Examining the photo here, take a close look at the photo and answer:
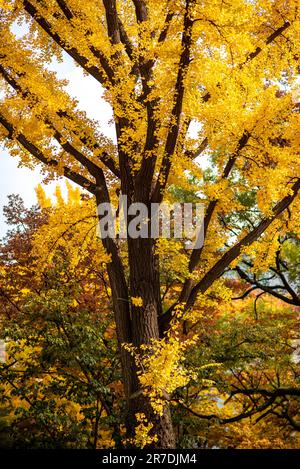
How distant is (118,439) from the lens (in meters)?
6.80

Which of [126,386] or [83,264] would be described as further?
[83,264]

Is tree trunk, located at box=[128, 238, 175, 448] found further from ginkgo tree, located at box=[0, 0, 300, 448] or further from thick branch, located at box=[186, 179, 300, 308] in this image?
thick branch, located at box=[186, 179, 300, 308]

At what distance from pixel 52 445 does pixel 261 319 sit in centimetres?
537

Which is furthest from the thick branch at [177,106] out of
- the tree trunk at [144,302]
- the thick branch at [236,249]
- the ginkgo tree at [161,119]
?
the thick branch at [236,249]

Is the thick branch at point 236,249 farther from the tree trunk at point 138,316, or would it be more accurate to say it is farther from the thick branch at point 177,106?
the thick branch at point 177,106

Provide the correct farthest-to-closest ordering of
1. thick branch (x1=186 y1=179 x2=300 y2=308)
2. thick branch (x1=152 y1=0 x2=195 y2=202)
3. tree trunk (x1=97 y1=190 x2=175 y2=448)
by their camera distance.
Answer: thick branch (x1=186 y1=179 x2=300 y2=308) → tree trunk (x1=97 y1=190 x2=175 y2=448) → thick branch (x1=152 y1=0 x2=195 y2=202)

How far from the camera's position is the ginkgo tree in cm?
536

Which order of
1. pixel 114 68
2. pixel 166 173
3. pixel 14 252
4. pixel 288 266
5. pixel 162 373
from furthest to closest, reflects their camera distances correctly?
pixel 288 266
pixel 14 252
pixel 114 68
pixel 166 173
pixel 162 373

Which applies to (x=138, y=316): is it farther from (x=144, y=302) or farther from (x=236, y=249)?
(x=236, y=249)

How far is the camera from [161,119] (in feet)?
18.4

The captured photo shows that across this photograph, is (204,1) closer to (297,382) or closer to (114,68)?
(114,68)

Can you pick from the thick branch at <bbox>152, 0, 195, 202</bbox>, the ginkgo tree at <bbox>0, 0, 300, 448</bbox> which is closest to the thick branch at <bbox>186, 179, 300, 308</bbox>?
the ginkgo tree at <bbox>0, 0, 300, 448</bbox>
